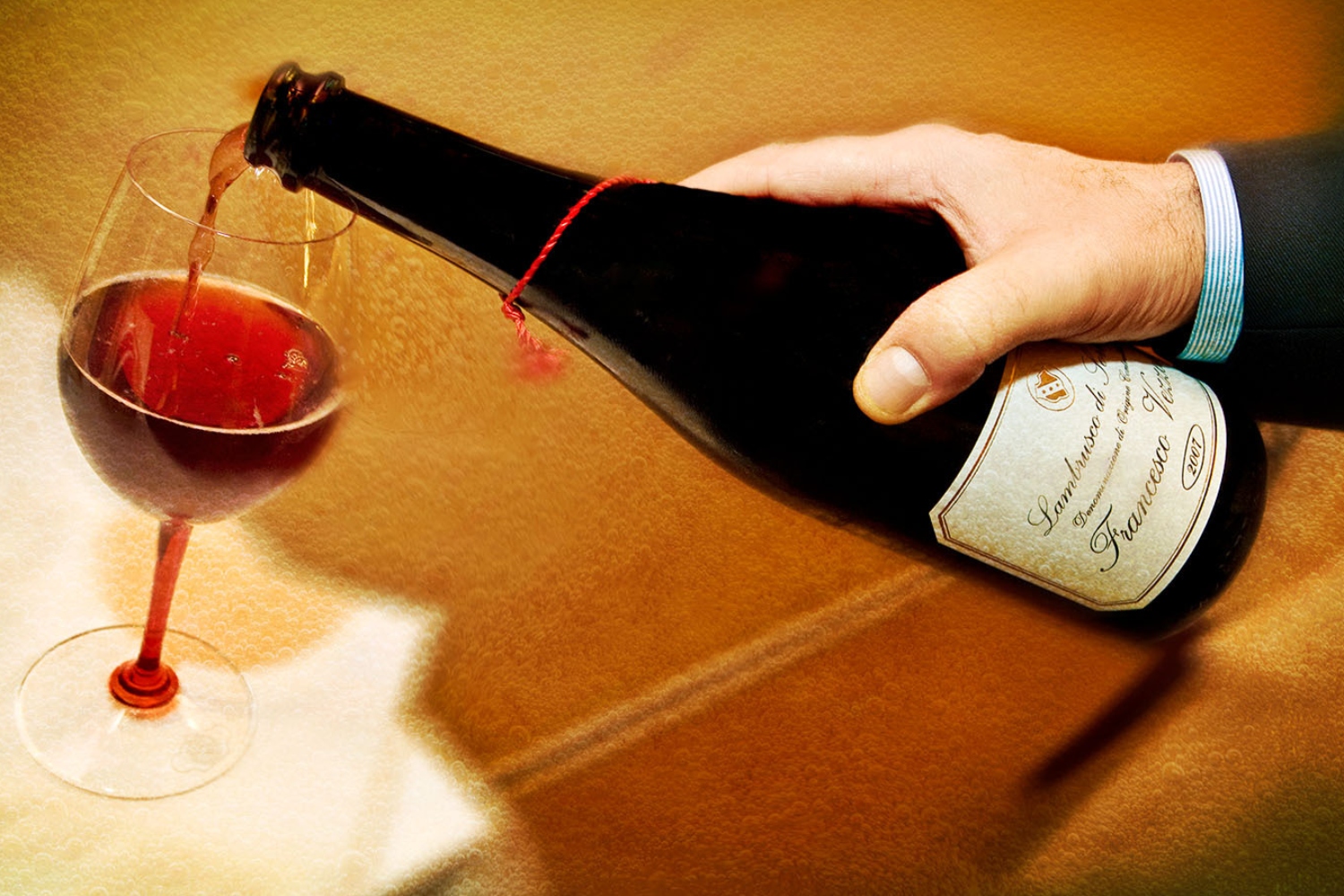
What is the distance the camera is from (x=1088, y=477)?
1.71 feet

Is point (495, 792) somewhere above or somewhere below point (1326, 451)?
below

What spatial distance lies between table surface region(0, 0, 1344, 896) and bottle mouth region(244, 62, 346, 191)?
0.52 ft

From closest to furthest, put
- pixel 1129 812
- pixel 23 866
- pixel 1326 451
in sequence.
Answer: pixel 23 866, pixel 1129 812, pixel 1326 451

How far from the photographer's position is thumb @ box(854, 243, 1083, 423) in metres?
0.50

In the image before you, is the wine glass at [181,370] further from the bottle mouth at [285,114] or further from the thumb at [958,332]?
the thumb at [958,332]

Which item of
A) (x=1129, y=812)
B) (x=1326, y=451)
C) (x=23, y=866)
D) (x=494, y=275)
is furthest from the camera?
(x=1326, y=451)

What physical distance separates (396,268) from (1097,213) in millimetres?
487

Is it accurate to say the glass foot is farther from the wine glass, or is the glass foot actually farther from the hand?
the hand

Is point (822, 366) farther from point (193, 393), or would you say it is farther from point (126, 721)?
point (126, 721)

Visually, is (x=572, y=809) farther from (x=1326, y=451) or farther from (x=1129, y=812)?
(x=1326, y=451)

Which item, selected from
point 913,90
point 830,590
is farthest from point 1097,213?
point 830,590

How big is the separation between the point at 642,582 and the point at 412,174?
16.0 inches

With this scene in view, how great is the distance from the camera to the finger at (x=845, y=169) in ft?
2.15

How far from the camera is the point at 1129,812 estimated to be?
0.79 meters
